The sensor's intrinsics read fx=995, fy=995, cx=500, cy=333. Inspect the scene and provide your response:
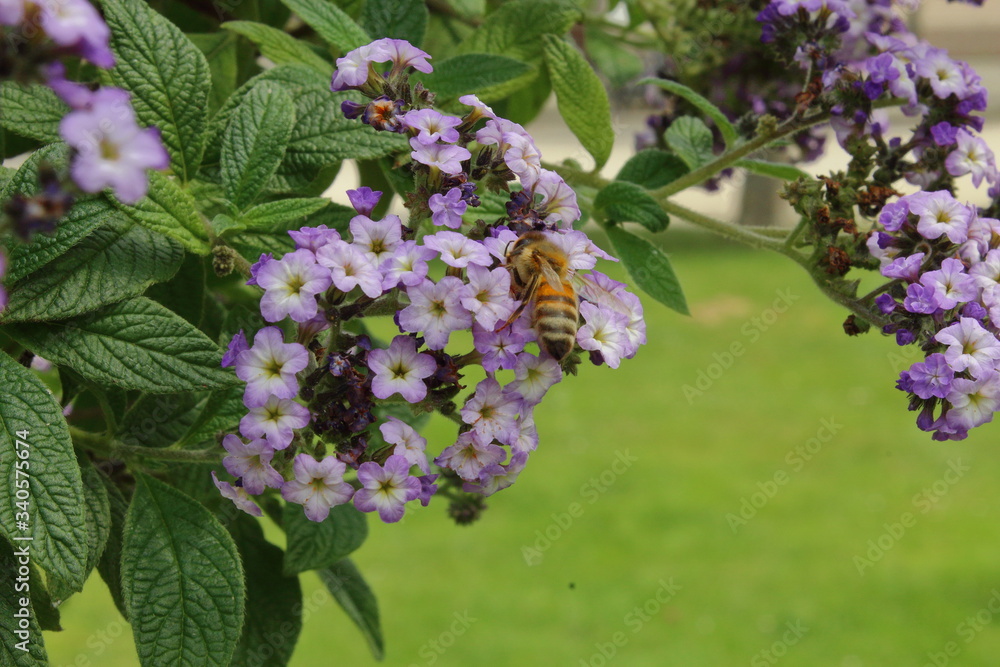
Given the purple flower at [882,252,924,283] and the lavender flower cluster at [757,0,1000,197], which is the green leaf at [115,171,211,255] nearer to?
the purple flower at [882,252,924,283]

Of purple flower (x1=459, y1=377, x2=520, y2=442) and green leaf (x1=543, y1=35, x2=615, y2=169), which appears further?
green leaf (x1=543, y1=35, x2=615, y2=169)

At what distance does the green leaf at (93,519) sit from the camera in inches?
43.7

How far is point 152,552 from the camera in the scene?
1.18m

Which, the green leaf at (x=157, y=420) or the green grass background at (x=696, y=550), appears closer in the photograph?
the green leaf at (x=157, y=420)

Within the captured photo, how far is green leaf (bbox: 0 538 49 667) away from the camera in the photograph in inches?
41.9

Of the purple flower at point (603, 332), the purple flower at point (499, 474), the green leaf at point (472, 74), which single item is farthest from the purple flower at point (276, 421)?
the green leaf at point (472, 74)

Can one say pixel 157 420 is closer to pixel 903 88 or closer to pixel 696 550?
pixel 903 88

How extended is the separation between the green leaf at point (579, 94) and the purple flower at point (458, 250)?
1.76ft

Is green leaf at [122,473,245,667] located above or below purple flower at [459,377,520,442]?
below

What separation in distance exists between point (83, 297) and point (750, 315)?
713cm

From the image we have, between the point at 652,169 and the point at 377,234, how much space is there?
740 mm

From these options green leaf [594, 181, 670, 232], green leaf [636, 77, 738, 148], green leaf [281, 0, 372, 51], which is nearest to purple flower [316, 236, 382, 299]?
green leaf [281, 0, 372, 51]

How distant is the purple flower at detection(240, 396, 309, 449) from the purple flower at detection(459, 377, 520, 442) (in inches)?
6.8

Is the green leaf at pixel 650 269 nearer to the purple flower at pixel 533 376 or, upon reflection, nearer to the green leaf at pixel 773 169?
the green leaf at pixel 773 169
